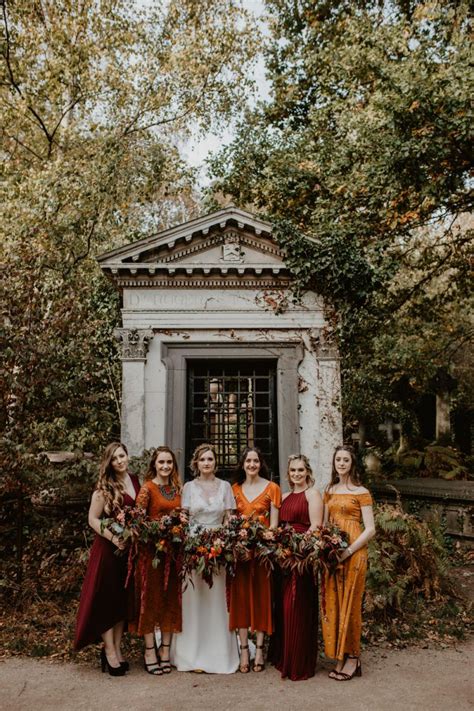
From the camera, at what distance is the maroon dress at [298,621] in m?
5.05

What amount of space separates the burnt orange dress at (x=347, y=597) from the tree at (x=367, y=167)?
5.75 m

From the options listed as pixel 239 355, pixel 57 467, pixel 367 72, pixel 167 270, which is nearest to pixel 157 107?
pixel 367 72

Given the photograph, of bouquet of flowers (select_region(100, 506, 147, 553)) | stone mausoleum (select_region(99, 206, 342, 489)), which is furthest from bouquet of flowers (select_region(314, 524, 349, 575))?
stone mausoleum (select_region(99, 206, 342, 489))

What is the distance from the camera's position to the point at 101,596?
5.14 m

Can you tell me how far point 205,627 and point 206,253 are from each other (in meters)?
6.99

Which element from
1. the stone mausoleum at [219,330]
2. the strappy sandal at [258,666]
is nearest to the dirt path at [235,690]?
the strappy sandal at [258,666]

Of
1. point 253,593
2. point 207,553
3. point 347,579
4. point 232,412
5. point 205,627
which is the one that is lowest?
point 205,627

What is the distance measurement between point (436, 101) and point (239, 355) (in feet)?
18.8

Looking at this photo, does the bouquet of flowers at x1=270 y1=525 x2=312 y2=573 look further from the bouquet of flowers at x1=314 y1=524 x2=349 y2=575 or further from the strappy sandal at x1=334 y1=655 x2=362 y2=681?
the strappy sandal at x1=334 y1=655 x2=362 y2=681

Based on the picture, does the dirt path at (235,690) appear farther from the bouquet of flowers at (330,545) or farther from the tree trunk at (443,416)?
the tree trunk at (443,416)

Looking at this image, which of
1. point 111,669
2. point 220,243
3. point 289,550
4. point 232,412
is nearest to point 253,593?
point 289,550

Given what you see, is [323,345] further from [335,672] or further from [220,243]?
[335,672]

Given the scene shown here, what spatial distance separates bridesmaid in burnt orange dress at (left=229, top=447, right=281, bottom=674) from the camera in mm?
5234

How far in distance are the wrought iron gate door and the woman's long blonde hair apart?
523 cm
